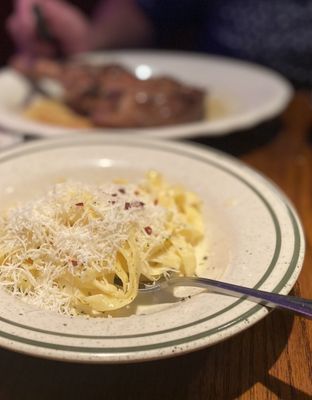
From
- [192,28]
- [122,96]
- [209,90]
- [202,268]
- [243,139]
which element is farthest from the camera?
[192,28]

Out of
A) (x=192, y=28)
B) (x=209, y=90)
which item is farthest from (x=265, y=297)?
(x=192, y=28)

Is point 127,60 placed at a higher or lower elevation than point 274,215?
higher

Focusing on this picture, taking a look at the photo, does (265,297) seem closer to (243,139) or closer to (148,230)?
(148,230)

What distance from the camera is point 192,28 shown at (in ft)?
9.48

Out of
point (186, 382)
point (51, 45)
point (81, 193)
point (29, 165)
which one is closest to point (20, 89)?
point (51, 45)

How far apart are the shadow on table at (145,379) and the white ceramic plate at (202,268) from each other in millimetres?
91

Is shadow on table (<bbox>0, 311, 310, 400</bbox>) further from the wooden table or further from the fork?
the fork

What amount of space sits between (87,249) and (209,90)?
150 centimetres

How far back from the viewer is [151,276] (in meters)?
0.98

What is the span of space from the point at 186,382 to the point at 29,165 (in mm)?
690

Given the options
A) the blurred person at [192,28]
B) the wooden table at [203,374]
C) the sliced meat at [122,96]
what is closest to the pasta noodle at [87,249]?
the wooden table at [203,374]

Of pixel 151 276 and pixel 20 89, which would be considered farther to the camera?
pixel 20 89

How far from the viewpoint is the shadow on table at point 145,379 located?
0.83 metres

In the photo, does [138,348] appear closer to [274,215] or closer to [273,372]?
[273,372]
